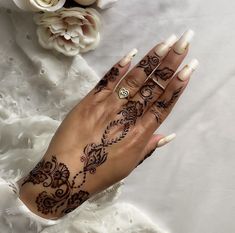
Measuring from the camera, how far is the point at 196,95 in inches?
42.6

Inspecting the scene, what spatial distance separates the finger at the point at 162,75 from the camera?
904 millimetres

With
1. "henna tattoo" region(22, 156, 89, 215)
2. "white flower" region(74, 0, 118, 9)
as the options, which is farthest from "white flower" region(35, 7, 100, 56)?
"henna tattoo" region(22, 156, 89, 215)

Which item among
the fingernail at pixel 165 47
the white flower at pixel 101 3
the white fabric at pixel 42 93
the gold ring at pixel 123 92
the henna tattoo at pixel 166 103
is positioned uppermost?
the fingernail at pixel 165 47

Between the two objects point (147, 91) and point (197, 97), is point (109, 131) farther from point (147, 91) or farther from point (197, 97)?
point (197, 97)

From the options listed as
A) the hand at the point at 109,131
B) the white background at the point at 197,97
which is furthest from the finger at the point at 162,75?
the white background at the point at 197,97

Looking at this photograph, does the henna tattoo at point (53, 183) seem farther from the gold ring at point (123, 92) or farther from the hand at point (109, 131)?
the gold ring at point (123, 92)

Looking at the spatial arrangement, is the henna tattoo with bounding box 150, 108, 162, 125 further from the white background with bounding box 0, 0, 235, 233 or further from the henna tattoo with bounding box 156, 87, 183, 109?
the white background with bounding box 0, 0, 235, 233

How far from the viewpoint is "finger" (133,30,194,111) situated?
2.97 feet

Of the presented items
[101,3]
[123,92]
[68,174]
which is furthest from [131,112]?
[101,3]

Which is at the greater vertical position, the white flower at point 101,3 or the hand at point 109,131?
the white flower at point 101,3

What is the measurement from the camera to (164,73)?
3.01 ft

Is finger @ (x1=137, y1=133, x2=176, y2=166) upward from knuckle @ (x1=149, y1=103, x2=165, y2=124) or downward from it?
downward

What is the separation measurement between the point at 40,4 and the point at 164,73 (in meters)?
0.27

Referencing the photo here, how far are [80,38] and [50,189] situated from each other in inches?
12.5
